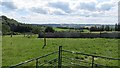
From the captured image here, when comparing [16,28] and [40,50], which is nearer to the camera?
[40,50]

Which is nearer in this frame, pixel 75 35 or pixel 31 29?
pixel 75 35

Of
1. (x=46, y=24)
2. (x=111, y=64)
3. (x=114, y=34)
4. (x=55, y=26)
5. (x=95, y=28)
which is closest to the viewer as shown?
(x=111, y=64)

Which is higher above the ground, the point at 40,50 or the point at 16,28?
the point at 16,28

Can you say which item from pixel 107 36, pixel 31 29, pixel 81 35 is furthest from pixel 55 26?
pixel 107 36

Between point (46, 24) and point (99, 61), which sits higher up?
point (46, 24)

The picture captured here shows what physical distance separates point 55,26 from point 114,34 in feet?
33.0

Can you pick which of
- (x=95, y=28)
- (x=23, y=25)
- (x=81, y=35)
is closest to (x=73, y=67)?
(x=81, y=35)

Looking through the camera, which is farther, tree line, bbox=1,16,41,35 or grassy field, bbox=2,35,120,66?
tree line, bbox=1,16,41,35

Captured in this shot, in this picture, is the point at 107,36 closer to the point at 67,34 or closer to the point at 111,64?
the point at 67,34

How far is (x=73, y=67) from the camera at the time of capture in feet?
20.1

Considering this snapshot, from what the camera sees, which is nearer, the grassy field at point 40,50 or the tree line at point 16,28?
the grassy field at point 40,50

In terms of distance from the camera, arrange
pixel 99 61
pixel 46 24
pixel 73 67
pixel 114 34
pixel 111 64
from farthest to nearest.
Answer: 1. pixel 46 24
2. pixel 114 34
3. pixel 99 61
4. pixel 111 64
5. pixel 73 67

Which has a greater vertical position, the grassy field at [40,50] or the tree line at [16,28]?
the tree line at [16,28]

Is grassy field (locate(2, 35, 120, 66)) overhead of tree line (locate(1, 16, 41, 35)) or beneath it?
beneath
